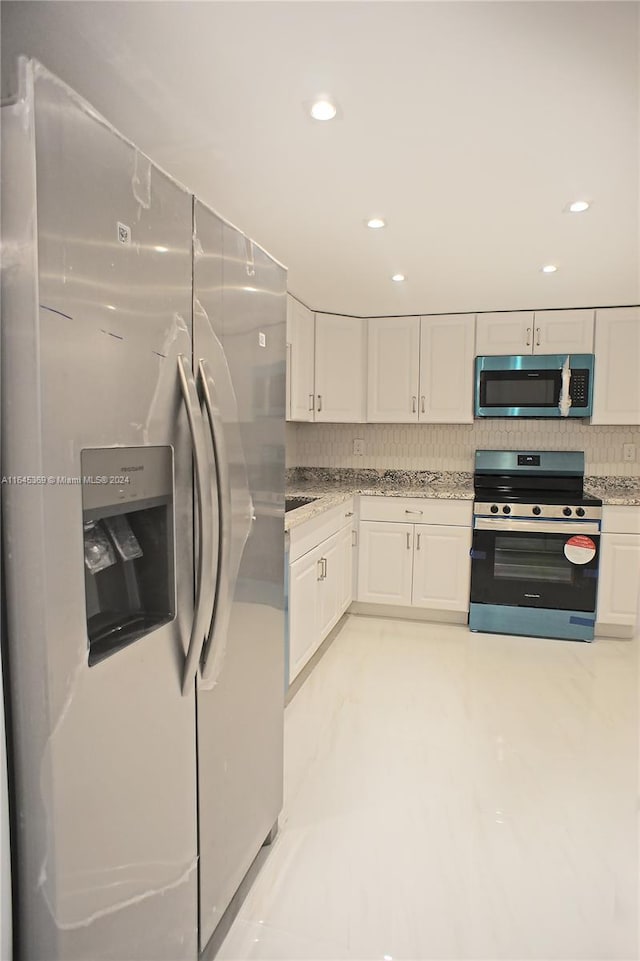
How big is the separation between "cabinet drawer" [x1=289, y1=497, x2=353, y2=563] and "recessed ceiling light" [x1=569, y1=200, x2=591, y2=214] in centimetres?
180

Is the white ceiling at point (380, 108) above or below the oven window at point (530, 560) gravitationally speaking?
above

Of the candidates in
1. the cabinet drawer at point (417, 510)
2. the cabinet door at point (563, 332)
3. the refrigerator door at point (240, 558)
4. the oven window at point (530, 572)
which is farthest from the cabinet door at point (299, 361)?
the refrigerator door at point (240, 558)

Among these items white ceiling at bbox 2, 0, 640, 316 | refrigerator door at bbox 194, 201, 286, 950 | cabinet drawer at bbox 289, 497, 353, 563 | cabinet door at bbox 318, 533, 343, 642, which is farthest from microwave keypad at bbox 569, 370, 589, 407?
refrigerator door at bbox 194, 201, 286, 950

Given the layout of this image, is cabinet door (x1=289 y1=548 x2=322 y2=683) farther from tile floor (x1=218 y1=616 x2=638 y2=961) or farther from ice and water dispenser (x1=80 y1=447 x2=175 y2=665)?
ice and water dispenser (x1=80 y1=447 x2=175 y2=665)

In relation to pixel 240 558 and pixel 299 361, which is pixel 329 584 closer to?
pixel 299 361

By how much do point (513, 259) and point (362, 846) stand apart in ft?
8.91

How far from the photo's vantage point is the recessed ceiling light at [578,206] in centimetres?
219

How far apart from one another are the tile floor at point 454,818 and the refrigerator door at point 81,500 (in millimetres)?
679

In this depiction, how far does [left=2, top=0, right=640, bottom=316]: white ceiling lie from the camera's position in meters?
1.27

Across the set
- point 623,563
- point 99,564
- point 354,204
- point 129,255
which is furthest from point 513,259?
point 99,564

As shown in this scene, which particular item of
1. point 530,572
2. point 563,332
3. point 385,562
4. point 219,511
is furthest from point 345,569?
point 219,511

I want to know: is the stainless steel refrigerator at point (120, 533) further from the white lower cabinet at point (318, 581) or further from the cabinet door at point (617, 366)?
the cabinet door at point (617, 366)

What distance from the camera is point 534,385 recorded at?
4.02 meters

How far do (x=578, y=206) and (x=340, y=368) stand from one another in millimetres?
2192
